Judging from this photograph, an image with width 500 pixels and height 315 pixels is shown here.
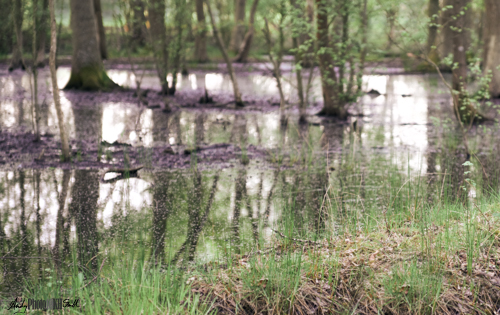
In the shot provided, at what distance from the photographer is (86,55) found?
15.4 metres

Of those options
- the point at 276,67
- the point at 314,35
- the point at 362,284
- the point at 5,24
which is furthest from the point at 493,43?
→ the point at 5,24

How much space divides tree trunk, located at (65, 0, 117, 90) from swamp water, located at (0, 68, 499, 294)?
7.99 ft

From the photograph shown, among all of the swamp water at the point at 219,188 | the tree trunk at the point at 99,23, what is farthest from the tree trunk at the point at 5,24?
the swamp water at the point at 219,188

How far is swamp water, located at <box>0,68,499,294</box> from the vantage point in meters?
5.01

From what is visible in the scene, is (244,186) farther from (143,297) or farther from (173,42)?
(173,42)

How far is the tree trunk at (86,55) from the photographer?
1532 centimetres

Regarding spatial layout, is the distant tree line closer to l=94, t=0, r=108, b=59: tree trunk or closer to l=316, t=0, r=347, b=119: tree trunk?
l=316, t=0, r=347, b=119: tree trunk

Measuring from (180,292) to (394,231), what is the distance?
2.36 m

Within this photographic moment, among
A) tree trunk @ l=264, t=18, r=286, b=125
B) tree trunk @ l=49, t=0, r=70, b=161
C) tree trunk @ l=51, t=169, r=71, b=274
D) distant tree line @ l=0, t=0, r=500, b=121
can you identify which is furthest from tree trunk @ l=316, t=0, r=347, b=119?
tree trunk @ l=51, t=169, r=71, b=274

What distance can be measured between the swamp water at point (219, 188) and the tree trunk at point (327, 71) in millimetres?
807

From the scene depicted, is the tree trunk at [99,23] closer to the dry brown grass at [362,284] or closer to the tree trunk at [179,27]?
the tree trunk at [179,27]

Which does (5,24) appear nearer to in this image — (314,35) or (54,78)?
(314,35)

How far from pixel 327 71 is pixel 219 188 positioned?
5401mm

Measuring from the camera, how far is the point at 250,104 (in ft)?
48.4
